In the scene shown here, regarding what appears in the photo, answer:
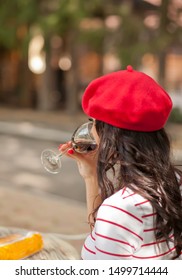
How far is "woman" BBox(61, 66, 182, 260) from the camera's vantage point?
1.47 metres

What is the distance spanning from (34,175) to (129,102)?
6.93m

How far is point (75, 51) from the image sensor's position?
54.3 ft

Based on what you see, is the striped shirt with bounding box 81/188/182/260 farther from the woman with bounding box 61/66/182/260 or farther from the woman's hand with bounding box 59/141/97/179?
the woman's hand with bounding box 59/141/97/179

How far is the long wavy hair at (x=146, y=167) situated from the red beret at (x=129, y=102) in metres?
0.04

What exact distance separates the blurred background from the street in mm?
15

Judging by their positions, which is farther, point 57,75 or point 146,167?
point 57,75

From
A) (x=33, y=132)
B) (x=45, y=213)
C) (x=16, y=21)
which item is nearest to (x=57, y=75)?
(x=16, y=21)

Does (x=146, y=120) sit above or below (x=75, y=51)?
above

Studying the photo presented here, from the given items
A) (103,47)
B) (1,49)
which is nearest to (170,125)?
(103,47)

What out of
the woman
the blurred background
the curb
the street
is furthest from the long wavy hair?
the curb

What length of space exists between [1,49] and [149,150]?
65.6 ft

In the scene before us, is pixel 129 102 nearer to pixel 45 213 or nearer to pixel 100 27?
pixel 45 213

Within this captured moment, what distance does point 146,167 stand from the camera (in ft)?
5.25
